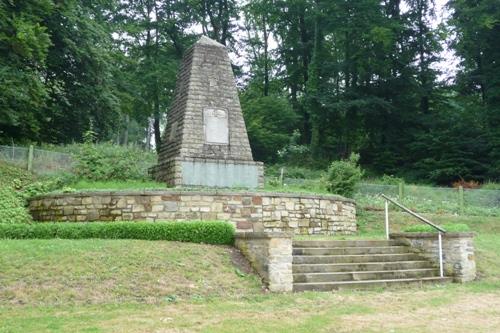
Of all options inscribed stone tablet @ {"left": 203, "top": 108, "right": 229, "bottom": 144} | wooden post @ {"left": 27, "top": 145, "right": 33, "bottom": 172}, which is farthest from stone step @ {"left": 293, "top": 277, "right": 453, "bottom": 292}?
wooden post @ {"left": 27, "top": 145, "right": 33, "bottom": 172}

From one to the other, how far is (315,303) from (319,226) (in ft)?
20.3

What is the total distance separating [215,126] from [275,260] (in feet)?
21.8

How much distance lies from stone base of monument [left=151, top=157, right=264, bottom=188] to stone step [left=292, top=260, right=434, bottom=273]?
16.9 feet

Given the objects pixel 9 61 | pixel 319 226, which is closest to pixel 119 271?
pixel 319 226

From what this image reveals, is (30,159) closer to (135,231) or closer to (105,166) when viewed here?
(105,166)

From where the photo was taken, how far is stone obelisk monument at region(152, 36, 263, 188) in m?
13.7

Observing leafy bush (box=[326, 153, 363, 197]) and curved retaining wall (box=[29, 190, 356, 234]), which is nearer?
curved retaining wall (box=[29, 190, 356, 234])

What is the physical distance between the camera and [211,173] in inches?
543

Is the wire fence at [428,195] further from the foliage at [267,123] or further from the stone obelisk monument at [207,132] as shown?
the foliage at [267,123]

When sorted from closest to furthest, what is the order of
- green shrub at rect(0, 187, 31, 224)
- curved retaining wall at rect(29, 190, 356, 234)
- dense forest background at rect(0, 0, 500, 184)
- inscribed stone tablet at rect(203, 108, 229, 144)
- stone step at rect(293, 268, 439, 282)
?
1. stone step at rect(293, 268, 439, 282)
2. curved retaining wall at rect(29, 190, 356, 234)
3. green shrub at rect(0, 187, 31, 224)
4. inscribed stone tablet at rect(203, 108, 229, 144)
5. dense forest background at rect(0, 0, 500, 184)

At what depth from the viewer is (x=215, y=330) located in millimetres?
5941

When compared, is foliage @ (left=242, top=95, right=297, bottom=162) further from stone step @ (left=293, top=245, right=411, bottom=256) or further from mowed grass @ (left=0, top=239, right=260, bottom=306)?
mowed grass @ (left=0, top=239, right=260, bottom=306)

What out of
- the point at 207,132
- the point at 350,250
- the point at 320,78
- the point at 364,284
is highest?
the point at 320,78

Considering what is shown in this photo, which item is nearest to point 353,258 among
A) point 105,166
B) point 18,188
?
point 105,166
